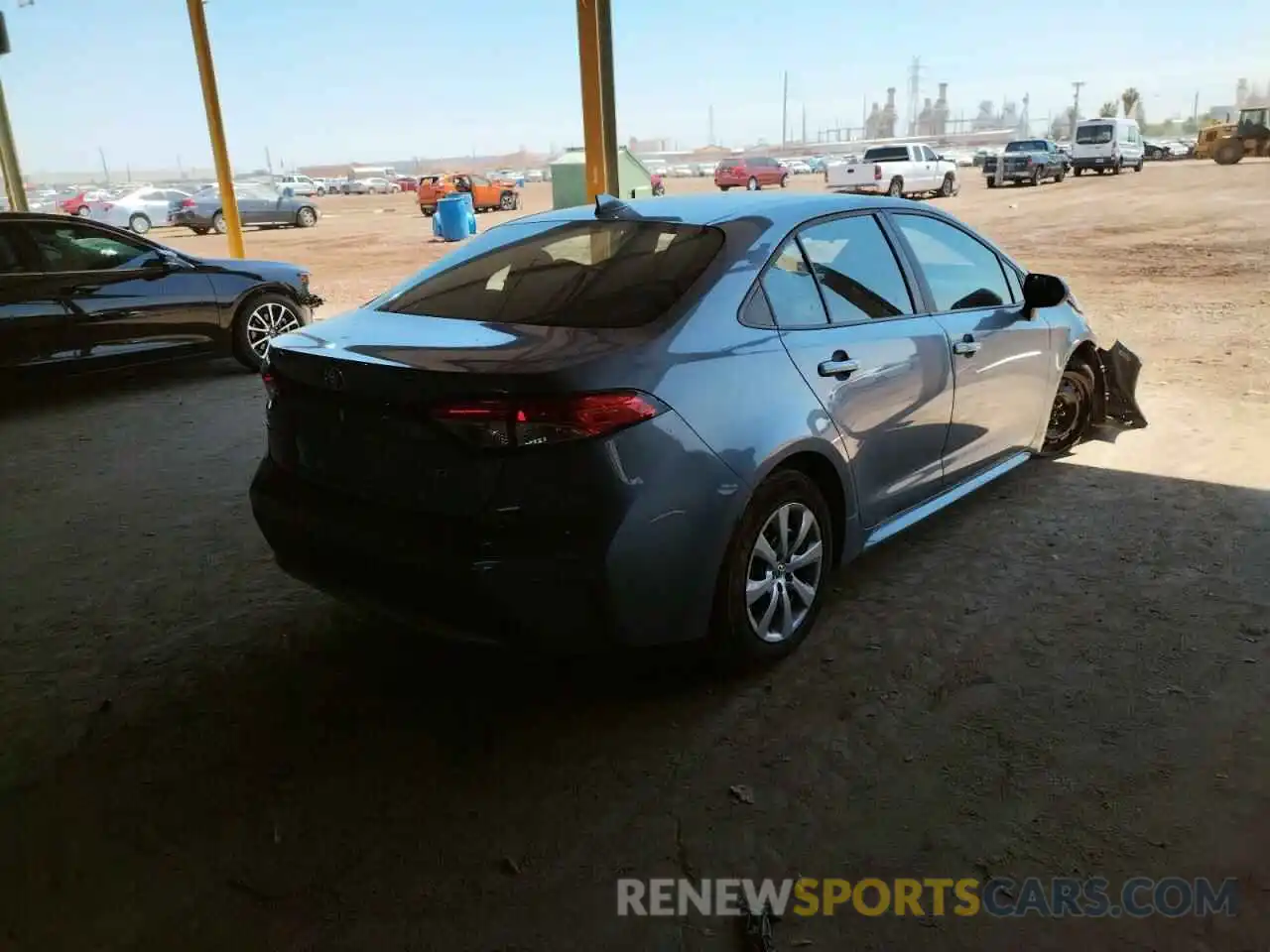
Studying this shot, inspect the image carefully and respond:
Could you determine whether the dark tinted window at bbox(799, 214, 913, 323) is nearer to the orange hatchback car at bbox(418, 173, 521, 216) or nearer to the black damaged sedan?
the black damaged sedan

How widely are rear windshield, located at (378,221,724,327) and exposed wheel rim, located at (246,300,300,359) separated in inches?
196

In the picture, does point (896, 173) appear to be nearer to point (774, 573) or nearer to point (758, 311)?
point (758, 311)

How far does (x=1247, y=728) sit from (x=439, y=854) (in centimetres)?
232

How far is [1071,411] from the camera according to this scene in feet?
17.4

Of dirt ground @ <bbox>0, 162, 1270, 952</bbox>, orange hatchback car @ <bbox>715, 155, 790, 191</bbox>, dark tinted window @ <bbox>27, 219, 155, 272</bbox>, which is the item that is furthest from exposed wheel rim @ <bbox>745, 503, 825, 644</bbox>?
orange hatchback car @ <bbox>715, 155, 790, 191</bbox>

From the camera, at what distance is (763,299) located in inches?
121

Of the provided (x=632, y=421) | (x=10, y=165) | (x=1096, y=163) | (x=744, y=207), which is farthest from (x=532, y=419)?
(x=1096, y=163)

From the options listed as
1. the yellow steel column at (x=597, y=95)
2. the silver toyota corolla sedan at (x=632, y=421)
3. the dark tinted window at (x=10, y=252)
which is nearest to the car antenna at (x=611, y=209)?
the silver toyota corolla sedan at (x=632, y=421)

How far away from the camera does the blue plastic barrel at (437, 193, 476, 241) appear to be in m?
20.8

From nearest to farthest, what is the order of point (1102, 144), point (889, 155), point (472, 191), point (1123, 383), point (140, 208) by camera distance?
point (1123, 383), point (889, 155), point (140, 208), point (472, 191), point (1102, 144)

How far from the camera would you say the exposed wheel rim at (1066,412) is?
5219mm

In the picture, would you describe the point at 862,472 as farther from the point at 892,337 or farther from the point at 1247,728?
the point at 1247,728

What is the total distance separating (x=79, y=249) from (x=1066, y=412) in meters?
7.01

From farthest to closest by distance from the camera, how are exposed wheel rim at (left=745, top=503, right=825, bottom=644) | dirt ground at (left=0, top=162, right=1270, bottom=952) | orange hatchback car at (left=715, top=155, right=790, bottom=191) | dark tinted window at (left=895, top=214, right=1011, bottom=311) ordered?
orange hatchback car at (left=715, top=155, right=790, bottom=191) < dark tinted window at (left=895, top=214, right=1011, bottom=311) < exposed wheel rim at (left=745, top=503, right=825, bottom=644) < dirt ground at (left=0, top=162, right=1270, bottom=952)
